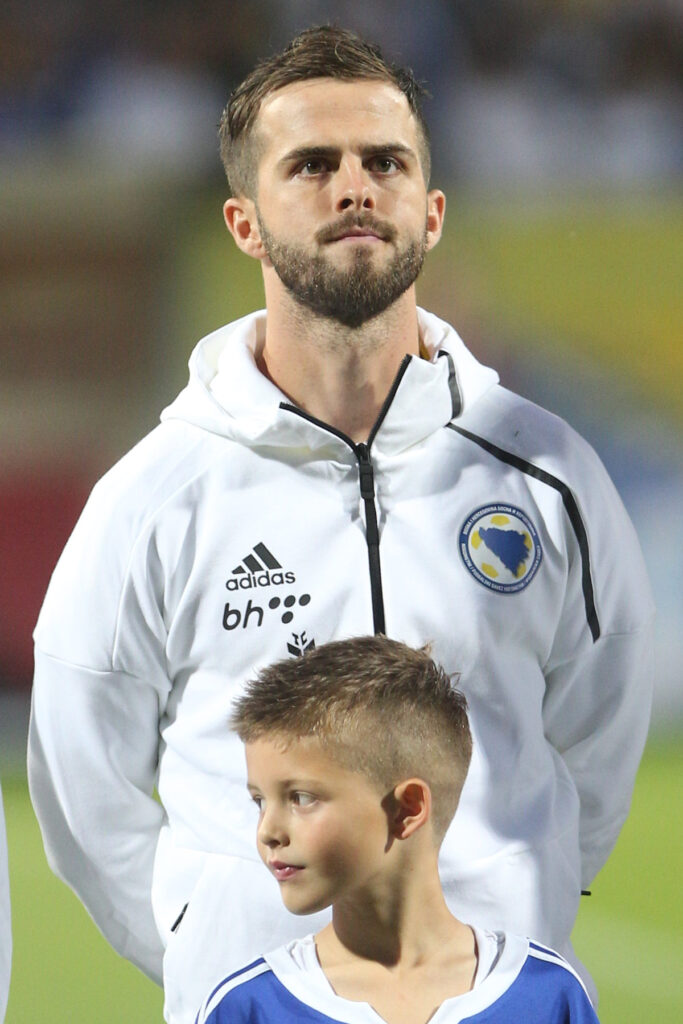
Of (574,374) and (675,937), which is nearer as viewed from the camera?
(675,937)

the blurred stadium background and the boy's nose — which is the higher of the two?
the blurred stadium background

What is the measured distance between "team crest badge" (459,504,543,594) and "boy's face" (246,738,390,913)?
492 millimetres

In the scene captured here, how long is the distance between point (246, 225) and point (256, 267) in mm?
1911

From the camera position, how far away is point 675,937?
305 centimetres

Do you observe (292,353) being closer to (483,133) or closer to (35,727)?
(35,727)

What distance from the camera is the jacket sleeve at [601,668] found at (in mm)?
1839

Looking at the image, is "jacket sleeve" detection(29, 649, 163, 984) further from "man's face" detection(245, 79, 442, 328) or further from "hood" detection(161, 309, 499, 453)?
"man's face" detection(245, 79, 442, 328)

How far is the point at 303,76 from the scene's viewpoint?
1792 millimetres

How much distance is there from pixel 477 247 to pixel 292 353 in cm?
206

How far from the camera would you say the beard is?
5.65 feet

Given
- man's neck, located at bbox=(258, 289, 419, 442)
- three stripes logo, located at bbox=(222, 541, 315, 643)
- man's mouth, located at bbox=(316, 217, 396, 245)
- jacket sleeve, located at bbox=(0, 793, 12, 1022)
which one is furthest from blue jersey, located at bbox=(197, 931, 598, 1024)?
man's mouth, located at bbox=(316, 217, 396, 245)

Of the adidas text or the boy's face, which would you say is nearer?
the boy's face

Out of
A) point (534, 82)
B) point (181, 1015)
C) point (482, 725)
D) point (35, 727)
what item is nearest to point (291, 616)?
point (482, 725)

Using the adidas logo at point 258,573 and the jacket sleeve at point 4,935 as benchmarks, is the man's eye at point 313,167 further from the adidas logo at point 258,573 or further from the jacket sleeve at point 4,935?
the jacket sleeve at point 4,935
